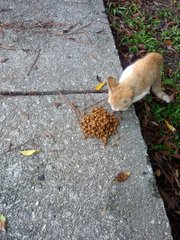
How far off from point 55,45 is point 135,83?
105 centimetres

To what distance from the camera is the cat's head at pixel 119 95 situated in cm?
268

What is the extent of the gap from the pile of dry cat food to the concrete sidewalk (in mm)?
63

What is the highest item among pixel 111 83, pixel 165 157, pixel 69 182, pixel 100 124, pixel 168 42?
pixel 111 83

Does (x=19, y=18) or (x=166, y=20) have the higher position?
(x=19, y=18)

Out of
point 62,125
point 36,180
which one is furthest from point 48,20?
point 36,180

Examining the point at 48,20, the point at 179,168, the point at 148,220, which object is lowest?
the point at 179,168

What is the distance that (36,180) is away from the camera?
2.29 metres

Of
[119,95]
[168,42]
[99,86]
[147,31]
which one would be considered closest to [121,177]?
[119,95]

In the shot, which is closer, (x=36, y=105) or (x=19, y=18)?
(x=36, y=105)

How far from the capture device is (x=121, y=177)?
7.75 ft

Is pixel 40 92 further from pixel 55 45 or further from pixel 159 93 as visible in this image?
pixel 159 93

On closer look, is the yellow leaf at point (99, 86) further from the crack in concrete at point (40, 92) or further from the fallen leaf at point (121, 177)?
the fallen leaf at point (121, 177)

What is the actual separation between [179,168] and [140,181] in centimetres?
59

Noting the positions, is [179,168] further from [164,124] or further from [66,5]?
[66,5]
